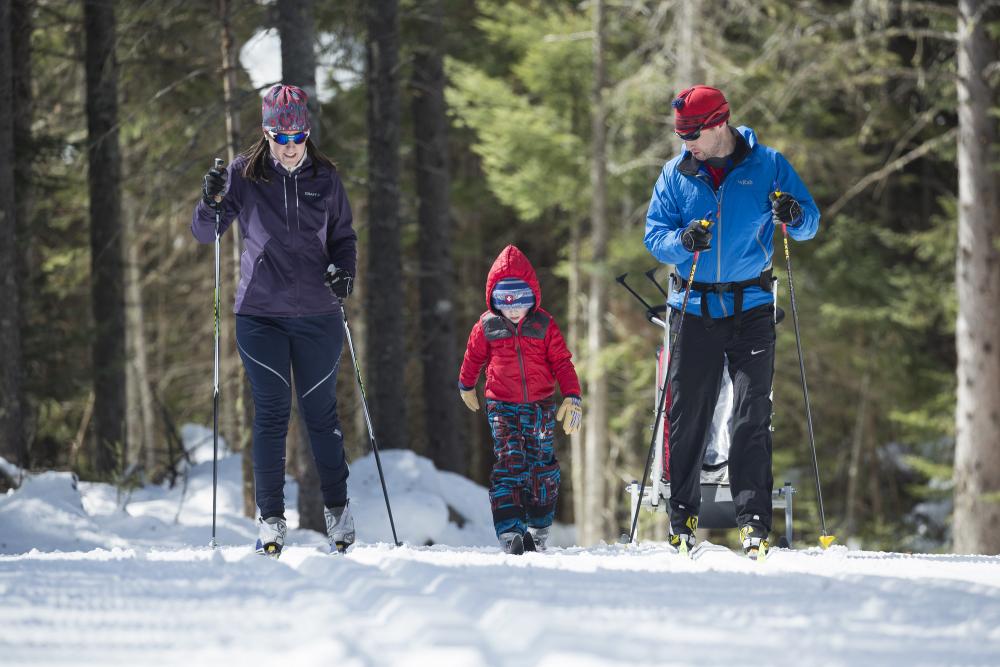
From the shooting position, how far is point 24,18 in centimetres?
1223

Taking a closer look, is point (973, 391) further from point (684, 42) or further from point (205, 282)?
point (205, 282)

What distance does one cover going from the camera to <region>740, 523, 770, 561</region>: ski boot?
18.0ft

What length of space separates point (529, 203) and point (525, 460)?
13.1 metres

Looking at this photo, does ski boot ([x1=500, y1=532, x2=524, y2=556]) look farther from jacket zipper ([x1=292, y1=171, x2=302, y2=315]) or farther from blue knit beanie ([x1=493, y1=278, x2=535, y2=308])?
jacket zipper ([x1=292, y1=171, x2=302, y2=315])

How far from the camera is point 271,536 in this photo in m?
5.65

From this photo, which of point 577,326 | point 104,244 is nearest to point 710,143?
point 104,244

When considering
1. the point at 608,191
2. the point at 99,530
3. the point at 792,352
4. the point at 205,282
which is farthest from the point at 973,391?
the point at 205,282

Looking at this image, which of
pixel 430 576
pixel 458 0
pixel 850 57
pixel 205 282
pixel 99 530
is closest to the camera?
pixel 430 576

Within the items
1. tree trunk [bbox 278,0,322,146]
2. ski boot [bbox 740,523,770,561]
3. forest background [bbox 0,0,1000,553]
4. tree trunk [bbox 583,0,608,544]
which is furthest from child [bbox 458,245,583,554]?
tree trunk [bbox 583,0,608,544]

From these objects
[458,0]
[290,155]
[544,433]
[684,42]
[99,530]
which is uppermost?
[458,0]

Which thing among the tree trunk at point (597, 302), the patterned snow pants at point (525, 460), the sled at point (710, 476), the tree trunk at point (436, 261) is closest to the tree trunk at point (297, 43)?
the patterned snow pants at point (525, 460)

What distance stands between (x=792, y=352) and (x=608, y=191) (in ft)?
13.1

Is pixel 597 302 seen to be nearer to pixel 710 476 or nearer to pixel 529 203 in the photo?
pixel 529 203

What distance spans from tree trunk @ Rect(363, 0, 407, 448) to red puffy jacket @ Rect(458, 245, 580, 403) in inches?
246
